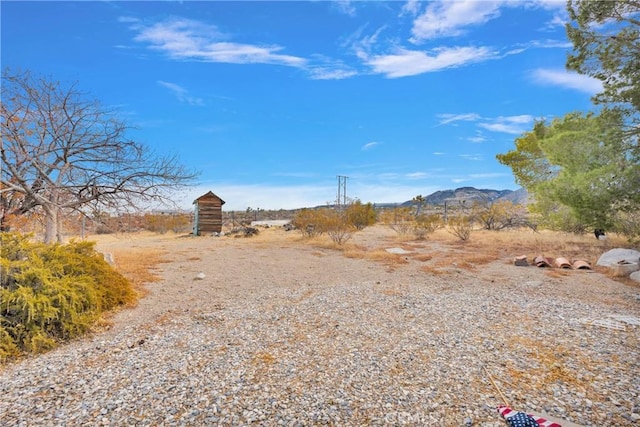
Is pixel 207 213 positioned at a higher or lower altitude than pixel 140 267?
higher

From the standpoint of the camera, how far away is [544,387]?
319 centimetres

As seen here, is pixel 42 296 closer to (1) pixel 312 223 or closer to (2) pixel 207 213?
(1) pixel 312 223

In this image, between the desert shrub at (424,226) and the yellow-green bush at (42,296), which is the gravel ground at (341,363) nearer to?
the yellow-green bush at (42,296)

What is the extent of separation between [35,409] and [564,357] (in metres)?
5.18

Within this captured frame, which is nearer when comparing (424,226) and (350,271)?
(350,271)

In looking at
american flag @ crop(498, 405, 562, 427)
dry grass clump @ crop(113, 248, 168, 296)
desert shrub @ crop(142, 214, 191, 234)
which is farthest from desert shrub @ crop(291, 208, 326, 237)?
american flag @ crop(498, 405, 562, 427)

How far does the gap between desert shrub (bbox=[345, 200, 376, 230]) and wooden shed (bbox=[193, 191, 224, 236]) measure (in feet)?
29.3

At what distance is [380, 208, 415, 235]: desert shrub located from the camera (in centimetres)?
2052

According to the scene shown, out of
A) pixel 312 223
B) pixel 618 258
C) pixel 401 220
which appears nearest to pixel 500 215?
pixel 401 220

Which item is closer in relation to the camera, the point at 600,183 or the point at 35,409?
the point at 35,409

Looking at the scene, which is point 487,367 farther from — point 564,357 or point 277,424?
point 277,424

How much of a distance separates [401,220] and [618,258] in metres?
13.6

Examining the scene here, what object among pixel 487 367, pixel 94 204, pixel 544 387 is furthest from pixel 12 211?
pixel 544 387

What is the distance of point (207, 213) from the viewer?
2320 centimetres
